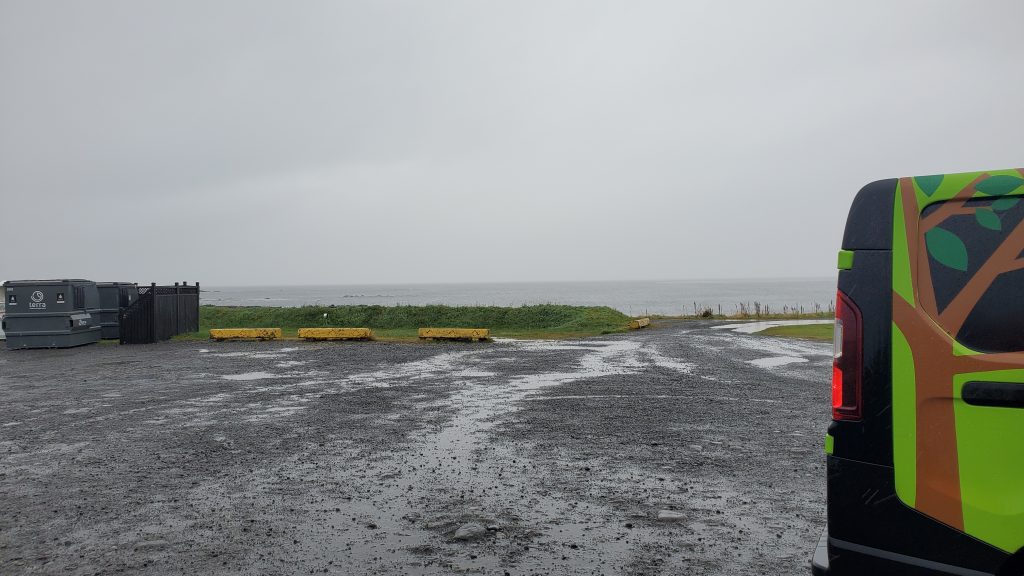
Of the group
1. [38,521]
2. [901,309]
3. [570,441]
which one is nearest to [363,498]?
[38,521]

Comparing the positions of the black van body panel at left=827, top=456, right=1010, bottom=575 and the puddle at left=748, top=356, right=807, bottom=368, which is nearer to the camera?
the black van body panel at left=827, top=456, right=1010, bottom=575

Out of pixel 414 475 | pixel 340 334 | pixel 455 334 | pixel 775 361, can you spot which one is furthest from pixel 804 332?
pixel 414 475

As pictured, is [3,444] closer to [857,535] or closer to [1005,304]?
[857,535]

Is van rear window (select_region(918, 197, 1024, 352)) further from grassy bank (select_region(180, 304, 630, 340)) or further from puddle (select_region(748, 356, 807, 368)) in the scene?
grassy bank (select_region(180, 304, 630, 340))

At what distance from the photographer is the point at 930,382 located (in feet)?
8.98

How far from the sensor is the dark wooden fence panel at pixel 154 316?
25.5m

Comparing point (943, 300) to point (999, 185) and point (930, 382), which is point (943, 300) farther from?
point (999, 185)

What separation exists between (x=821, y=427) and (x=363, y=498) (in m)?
6.67

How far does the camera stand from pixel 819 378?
47.8ft

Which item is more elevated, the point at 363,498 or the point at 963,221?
the point at 963,221

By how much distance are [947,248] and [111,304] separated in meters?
30.0

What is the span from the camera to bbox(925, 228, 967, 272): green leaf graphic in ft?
8.97

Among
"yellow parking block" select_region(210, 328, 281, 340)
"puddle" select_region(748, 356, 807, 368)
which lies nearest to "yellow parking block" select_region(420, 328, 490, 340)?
"yellow parking block" select_region(210, 328, 281, 340)

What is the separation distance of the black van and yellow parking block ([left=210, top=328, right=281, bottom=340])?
2670cm
